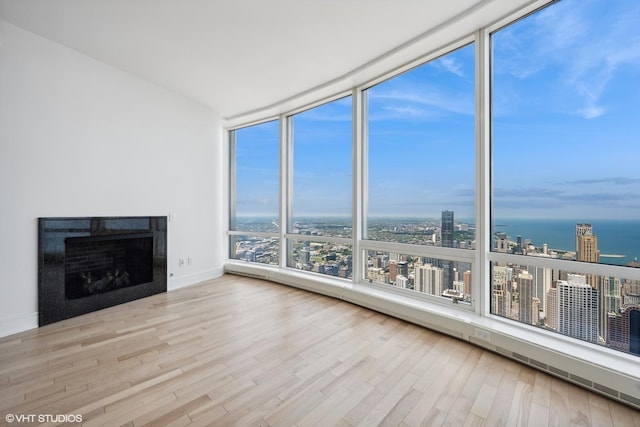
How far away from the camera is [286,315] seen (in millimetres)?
3242

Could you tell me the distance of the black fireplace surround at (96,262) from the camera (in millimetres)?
3031

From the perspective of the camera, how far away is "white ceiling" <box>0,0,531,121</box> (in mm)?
2457

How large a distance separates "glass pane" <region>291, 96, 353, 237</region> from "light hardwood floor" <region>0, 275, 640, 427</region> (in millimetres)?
1799

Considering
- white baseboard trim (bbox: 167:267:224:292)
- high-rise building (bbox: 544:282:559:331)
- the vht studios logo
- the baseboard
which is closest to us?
the vht studios logo

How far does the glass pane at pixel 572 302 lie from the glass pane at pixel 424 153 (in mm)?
564

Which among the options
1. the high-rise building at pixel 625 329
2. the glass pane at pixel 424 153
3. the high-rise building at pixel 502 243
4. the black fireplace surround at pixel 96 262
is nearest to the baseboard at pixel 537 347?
the high-rise building at pixel 625 329

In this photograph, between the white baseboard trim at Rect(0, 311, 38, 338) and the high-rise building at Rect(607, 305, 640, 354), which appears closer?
the high-rise building at Rect(607, 305, 640, 354)

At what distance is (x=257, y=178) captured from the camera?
5219 millimetres

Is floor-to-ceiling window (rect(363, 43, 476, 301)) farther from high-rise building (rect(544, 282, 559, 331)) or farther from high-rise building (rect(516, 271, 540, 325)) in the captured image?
high-rise building (rect(544, 282, 559, 331))

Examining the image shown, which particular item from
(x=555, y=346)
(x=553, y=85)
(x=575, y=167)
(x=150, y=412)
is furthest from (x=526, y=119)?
(x=150, y=412)

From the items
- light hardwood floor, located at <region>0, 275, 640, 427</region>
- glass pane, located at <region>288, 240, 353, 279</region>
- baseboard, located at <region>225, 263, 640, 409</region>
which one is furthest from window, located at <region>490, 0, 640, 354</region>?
glass pane, located at <region>288, 240, 353, 279</region>

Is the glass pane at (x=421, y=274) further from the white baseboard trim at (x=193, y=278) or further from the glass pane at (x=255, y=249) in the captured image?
the white baseboard trim at (x=193, y=278)

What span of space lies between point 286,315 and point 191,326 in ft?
3.45

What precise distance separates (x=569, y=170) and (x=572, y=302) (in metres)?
1.09
